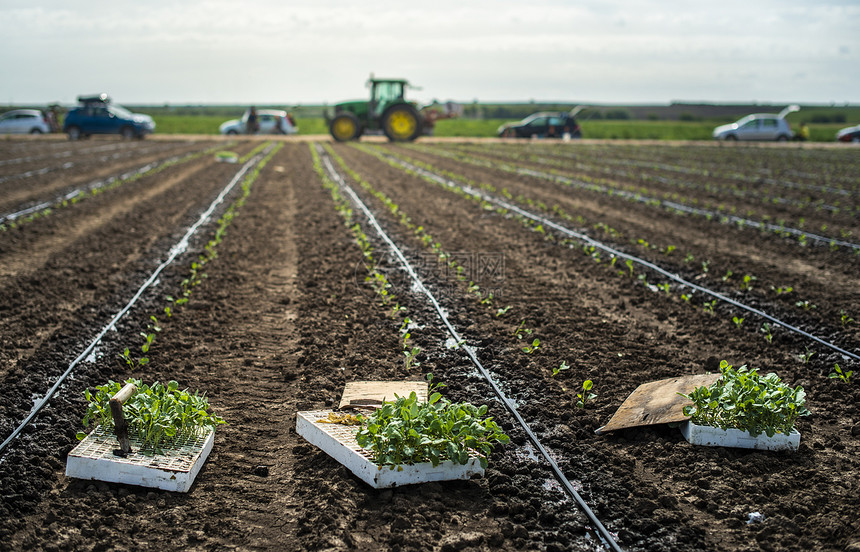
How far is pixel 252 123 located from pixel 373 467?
37.8 metres

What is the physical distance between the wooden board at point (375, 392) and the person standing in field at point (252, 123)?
119 ft

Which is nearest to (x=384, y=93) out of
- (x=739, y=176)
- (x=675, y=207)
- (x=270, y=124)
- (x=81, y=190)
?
(x=270, y=124)

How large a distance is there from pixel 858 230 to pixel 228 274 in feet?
30.7

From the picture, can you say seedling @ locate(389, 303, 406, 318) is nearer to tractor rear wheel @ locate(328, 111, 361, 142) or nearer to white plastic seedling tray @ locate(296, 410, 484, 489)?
white plastic seedling tray @ locate(296, 410, 484, 489)

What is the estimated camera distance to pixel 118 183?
50.2 feet

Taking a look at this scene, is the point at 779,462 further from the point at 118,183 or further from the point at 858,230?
the point at 118,183

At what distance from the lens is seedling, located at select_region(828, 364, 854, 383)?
4.92 metres

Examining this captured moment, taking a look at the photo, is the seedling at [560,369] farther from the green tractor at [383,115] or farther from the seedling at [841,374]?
the green tractor at [383,115]

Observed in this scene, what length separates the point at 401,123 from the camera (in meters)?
29.1

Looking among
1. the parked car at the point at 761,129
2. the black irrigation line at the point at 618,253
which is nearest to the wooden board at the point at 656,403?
the black irrigation line at the point at 618,253

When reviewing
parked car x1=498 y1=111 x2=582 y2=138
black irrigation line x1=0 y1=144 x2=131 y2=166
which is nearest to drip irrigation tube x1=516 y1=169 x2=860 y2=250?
black irrigation line x1=0 y1=144 x2=131 y2=166

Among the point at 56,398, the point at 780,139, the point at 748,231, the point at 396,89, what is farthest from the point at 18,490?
the point at 780,139

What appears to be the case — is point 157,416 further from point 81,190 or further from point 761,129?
point 761,129

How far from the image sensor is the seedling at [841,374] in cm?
492
